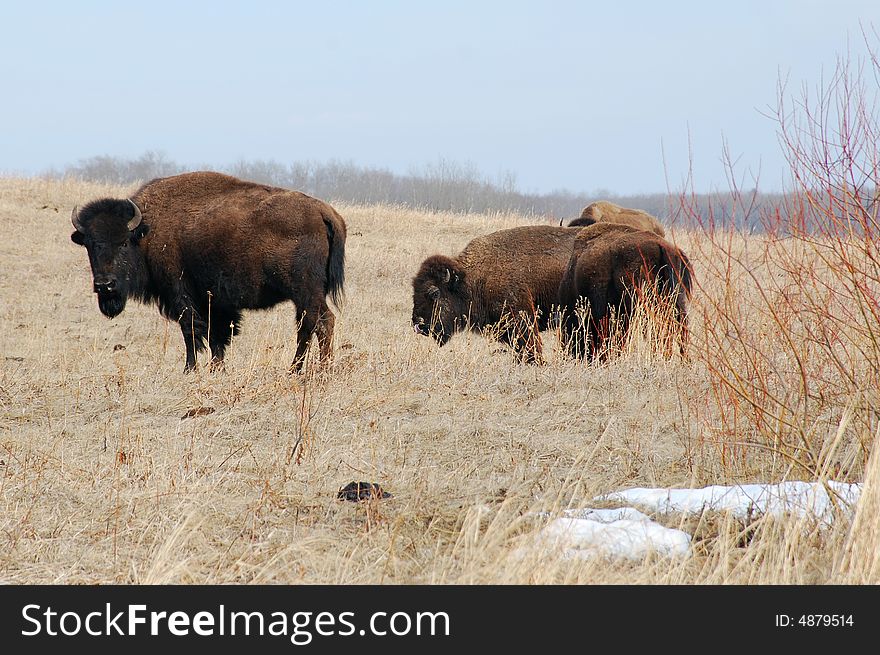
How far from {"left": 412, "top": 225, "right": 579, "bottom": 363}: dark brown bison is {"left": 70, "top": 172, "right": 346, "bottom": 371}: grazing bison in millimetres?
2008

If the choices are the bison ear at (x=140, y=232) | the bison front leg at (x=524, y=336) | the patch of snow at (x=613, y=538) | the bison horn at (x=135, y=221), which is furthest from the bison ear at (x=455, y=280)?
the patch of snow at (x=613, y=538)

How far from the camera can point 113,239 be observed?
9.30 metres

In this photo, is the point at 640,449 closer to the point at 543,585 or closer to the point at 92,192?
the point at 543,585

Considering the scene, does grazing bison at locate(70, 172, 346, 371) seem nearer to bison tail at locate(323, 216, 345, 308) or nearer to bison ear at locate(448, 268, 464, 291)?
bison tail at locate(323, 216, 345, 308)

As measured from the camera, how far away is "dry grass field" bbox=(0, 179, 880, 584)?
3732 millimetres

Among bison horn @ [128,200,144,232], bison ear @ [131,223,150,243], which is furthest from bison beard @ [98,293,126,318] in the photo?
bison horn @ [128,200,144,232]

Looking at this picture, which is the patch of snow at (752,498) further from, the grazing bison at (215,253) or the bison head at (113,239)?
the bison head at (113,239)

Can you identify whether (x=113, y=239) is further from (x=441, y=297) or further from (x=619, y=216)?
(x=619, y=216)

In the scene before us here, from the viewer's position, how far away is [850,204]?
4.64 meters

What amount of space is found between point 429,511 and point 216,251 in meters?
5.41

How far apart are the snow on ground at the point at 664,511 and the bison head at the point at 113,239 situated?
6428 mm

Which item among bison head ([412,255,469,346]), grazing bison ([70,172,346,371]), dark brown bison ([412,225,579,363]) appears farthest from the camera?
bison head ([412,255,469,346])

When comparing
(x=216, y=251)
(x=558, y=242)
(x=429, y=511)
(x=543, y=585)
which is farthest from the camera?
(x=558, y=242)

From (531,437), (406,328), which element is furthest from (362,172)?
(531,437)
